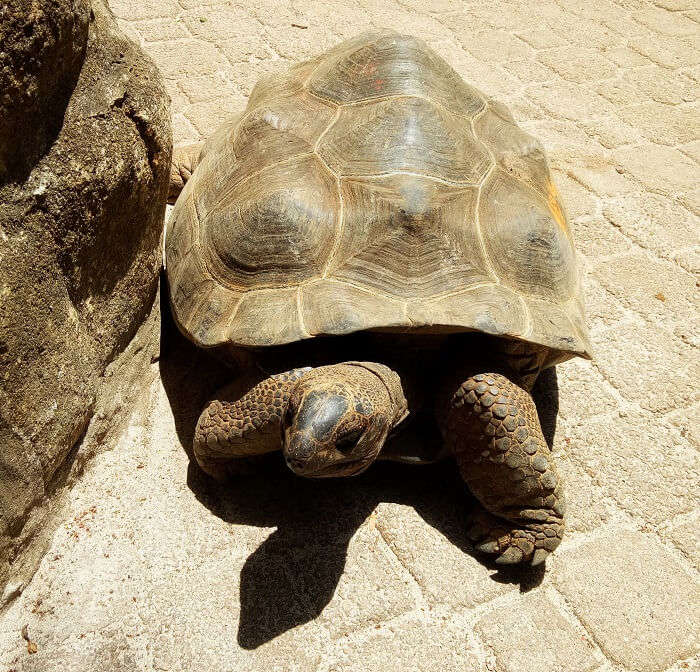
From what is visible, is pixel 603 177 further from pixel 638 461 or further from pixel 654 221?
pixel 638 461

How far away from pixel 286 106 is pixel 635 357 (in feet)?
6.70

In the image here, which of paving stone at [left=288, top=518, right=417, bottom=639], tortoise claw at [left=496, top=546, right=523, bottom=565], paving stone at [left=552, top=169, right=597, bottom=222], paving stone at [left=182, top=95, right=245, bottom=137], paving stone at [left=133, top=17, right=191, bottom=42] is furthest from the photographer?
paving stone at [left=133, top=17, right=191, bottom=42]

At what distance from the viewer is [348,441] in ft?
7.32

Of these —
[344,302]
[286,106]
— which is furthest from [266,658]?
[286,106]

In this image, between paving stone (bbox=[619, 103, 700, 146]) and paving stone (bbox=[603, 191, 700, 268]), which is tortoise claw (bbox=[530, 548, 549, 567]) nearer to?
paving stone (bbox=[603, 191, 700, 268])

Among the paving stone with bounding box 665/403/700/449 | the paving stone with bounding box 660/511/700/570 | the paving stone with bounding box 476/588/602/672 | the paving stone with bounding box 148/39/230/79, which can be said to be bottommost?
the paving stone with bounding box 660/511/700/570

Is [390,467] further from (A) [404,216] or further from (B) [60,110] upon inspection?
(B) [60,110]

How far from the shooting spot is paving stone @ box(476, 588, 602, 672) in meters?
2.40

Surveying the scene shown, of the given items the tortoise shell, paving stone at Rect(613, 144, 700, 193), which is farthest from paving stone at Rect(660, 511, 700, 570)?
paving stone at Rect(613, 144, 700, 193)

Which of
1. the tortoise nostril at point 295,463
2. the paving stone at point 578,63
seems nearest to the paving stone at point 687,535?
the tortoise nostril at point 295,463

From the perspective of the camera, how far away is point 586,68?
5.87 m

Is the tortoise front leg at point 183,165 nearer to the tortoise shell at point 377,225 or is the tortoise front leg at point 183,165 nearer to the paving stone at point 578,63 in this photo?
the tortoise shell at point 377,225

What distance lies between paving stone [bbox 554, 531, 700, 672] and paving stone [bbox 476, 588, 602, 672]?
0.07 meters

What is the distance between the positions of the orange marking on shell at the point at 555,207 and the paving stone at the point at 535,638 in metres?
1.52
